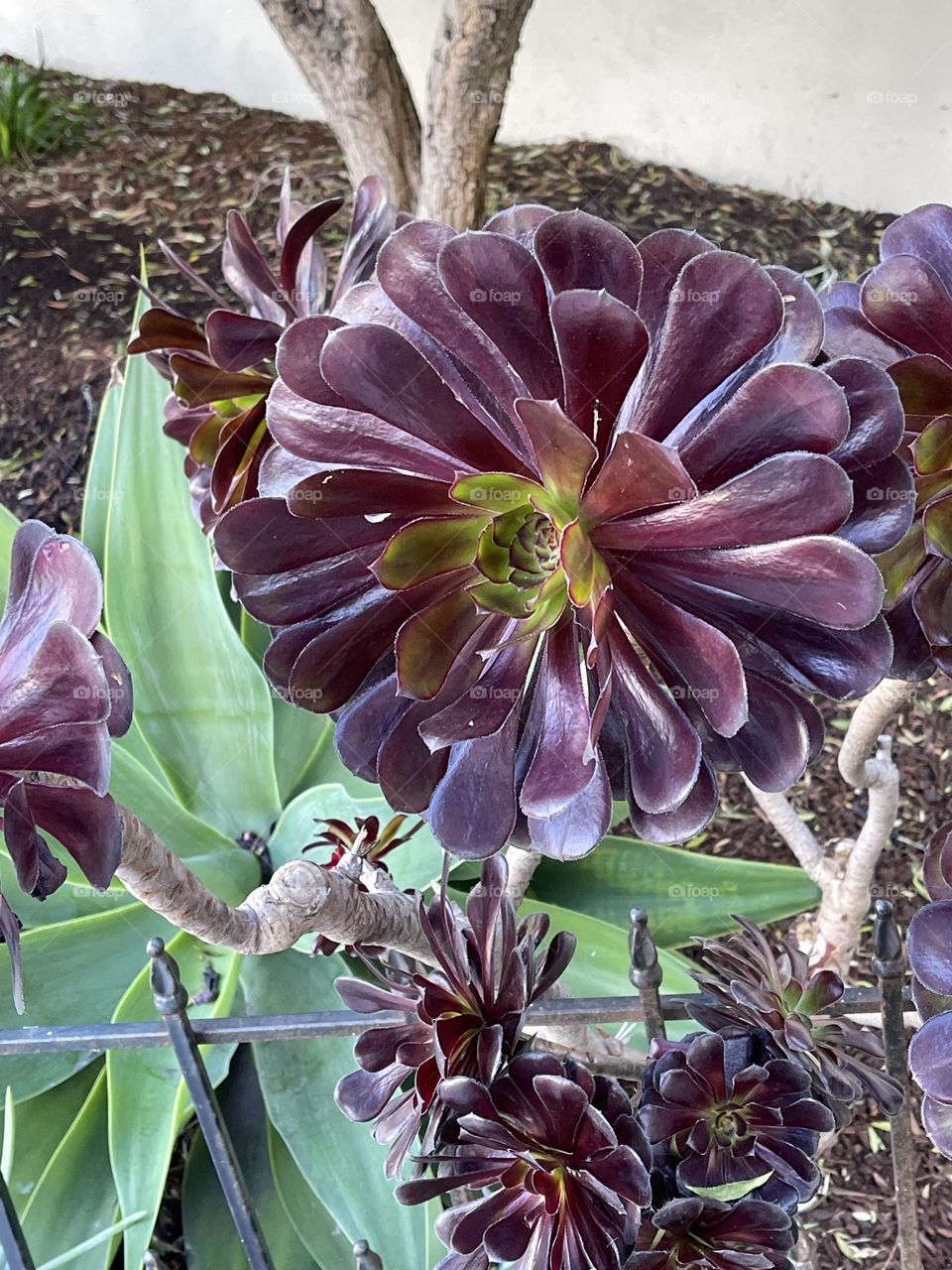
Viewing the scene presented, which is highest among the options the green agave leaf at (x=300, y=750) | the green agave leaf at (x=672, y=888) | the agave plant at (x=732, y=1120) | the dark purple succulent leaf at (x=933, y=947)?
the dark purple succulent leaf at (x=933, y=947)

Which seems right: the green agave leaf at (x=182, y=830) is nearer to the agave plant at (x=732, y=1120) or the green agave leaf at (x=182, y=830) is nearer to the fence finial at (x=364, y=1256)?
the fence finial at (x=364, y=1256)

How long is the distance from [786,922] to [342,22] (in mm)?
1418

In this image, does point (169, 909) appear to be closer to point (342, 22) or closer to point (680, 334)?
point (680, 334)

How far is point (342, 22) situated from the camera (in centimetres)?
140

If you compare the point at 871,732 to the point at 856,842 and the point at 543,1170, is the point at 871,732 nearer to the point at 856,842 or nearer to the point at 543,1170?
the point at 856,842

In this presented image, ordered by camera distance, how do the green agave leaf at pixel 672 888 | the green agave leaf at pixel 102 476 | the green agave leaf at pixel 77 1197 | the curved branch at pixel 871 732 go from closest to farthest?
the curved branch at pixel 871 732 < the green agave leaf at pixel 77 1197 < the green agave leaf at pixel 672 888 < the green agave leaf at pixel 102 476

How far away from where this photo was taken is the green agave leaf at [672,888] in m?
1.25

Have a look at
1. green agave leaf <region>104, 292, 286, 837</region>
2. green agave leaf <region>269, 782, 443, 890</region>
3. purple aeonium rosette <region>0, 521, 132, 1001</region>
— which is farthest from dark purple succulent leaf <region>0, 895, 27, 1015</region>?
green agave leaf <region>104, 292, 286, 837</region>

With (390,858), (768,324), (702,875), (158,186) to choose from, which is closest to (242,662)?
(390,858)

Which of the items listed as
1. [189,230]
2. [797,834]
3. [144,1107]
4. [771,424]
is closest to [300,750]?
[144,1107]

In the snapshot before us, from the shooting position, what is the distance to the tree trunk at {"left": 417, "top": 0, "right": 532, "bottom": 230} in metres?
1.35

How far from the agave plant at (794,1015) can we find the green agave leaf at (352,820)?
1.55ft

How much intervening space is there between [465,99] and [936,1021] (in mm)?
1327

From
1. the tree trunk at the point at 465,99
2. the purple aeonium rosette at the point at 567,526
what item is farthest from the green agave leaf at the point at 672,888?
the tree trunk at the point at 465,99
